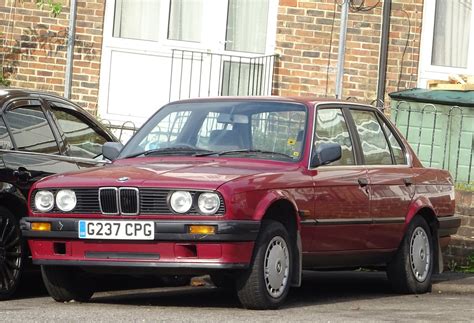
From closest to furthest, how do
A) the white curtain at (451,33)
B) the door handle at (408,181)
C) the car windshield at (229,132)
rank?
the car windshield at (229,132)
the door handle at (408,181)
the white curtain at (451,33)

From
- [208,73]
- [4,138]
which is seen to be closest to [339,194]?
[4,138]

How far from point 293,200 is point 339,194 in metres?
0.79

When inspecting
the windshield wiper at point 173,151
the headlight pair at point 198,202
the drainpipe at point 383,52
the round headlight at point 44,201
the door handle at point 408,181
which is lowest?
the round headlight at point 44,201

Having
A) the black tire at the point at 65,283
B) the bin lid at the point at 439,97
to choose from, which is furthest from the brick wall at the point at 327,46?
the black tire at the point at 65,283

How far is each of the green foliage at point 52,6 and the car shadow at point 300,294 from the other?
6.65m

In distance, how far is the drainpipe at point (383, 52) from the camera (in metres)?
19.4

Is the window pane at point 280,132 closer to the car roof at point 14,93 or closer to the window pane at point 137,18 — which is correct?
the car roof at point 14,93

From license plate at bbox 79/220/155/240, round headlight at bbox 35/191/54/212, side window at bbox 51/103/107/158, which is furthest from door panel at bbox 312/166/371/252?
side window at bbox 51/103/107/158

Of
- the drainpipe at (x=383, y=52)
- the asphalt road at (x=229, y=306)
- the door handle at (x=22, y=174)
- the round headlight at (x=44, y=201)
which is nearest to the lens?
the asphalt road at (x=229, y=306)

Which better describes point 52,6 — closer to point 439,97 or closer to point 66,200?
point 439,97

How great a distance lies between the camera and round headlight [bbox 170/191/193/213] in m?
9.80

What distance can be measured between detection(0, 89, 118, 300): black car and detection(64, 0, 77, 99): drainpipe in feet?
21.1

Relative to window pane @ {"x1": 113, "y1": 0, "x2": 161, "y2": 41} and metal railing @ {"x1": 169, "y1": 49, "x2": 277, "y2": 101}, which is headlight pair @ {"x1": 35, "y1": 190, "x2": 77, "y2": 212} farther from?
window pane @ {"x1": 113, "y1": 0, "x2": 161, "y2": 41}

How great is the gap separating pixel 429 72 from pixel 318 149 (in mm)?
9166
